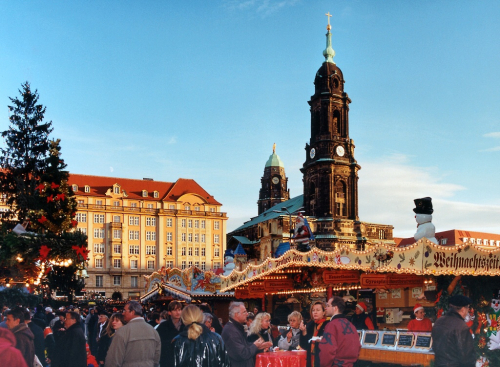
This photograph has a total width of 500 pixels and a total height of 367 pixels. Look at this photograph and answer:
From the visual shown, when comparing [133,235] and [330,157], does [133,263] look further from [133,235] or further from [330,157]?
[330,157]

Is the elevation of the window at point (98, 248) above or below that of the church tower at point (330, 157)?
below

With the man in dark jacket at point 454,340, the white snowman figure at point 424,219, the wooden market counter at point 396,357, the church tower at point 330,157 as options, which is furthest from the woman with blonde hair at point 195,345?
the church tower at point 330,157

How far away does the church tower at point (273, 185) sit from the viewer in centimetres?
10812

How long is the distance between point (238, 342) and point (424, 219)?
31.3 feet

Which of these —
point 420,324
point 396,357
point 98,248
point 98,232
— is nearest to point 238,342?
point 396,357

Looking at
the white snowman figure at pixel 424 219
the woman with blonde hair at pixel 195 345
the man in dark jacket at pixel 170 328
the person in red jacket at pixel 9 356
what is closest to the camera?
the person in red jacket at pixel 9 356

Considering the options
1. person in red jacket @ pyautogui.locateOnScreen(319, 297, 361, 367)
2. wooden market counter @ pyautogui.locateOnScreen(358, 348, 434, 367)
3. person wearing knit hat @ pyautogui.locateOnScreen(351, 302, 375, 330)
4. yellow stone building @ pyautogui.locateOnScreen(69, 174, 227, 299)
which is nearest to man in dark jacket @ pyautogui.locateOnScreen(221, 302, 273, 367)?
person in red jacket @ pyautogui.locateOnScreen(319, 297, 361, 367)

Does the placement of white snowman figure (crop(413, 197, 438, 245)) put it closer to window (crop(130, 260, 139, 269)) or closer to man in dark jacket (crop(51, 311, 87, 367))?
man in dark jacket (crop(51, 311, 87, 367))

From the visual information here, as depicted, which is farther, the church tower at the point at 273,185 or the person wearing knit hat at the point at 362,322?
the church tower at the point at 273,185

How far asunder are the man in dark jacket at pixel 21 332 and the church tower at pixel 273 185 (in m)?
99.8

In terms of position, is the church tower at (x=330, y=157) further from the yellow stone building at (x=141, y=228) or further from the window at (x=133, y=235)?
the window at (x=133, y=235)

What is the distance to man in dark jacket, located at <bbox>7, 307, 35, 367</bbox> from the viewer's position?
779 cm

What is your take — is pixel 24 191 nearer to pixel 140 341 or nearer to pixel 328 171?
pixel 140 341

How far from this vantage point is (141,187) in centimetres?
8188
